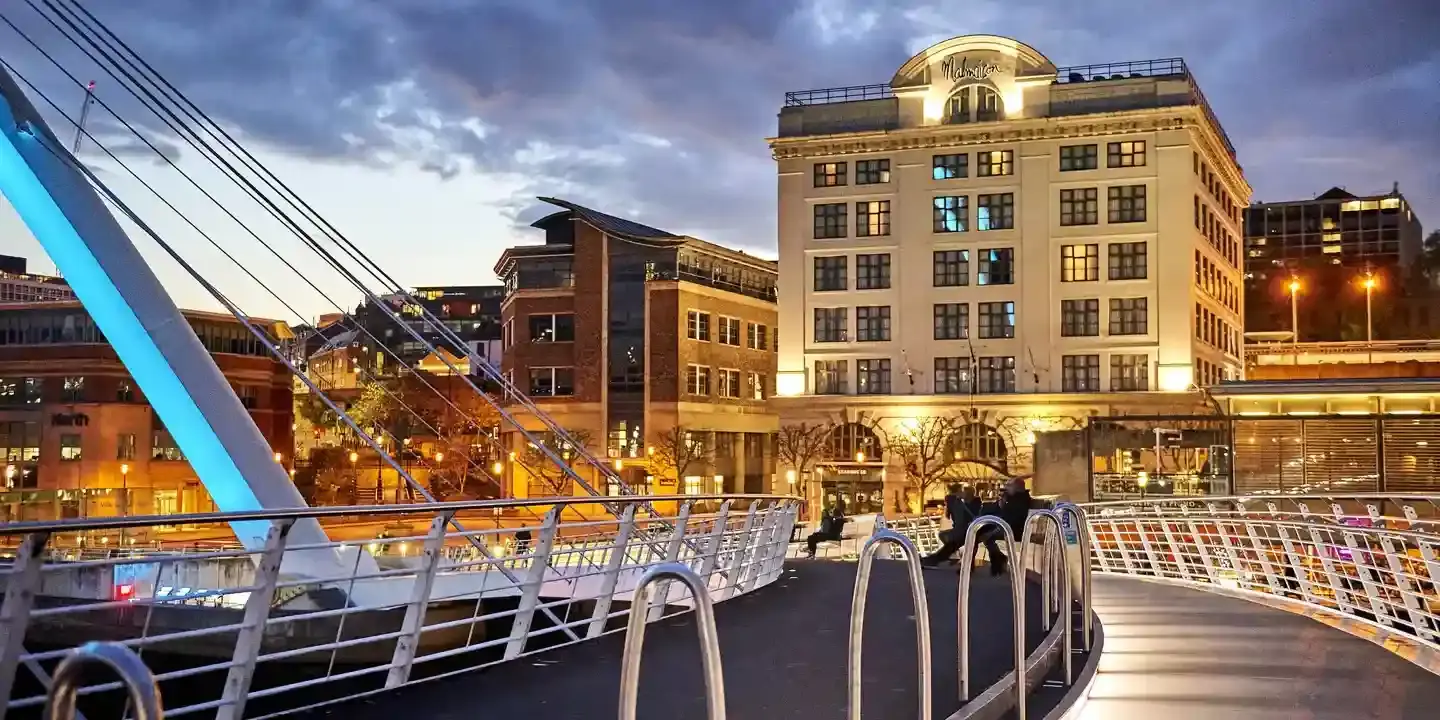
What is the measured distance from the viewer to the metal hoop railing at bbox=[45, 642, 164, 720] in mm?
2773

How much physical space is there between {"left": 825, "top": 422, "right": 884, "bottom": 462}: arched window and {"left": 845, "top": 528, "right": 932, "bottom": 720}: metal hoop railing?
213 ft

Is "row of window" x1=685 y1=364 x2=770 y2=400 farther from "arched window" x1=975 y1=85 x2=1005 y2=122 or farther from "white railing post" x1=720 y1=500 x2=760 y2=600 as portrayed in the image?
"white railing post" x1=720 y1=500 x2=760 y2=600

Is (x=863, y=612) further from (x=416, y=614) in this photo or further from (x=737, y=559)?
(x=737, y=559)

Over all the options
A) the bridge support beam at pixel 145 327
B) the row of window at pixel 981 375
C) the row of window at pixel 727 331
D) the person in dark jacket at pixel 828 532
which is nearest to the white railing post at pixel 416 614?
the bridge support beam at pixel 145 327

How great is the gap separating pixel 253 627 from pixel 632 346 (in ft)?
241

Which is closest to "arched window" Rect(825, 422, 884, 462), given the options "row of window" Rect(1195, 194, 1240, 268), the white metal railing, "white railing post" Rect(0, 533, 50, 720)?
"row of window" Rect(1195, 194, 1240, 268)

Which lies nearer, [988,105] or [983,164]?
[988,105]

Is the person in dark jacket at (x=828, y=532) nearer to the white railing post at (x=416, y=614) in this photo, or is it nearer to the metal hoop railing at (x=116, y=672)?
the white railing post at (x=416, y=614)

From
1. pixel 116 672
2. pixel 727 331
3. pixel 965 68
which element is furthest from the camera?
pixel 727 331

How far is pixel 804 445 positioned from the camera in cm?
7194

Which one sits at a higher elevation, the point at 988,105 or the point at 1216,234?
the point at 988,105

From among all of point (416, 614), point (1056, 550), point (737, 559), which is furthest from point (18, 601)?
point (737, 559)

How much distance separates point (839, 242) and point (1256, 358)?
36.8 meters

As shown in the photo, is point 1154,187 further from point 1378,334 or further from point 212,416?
point 1378,334
